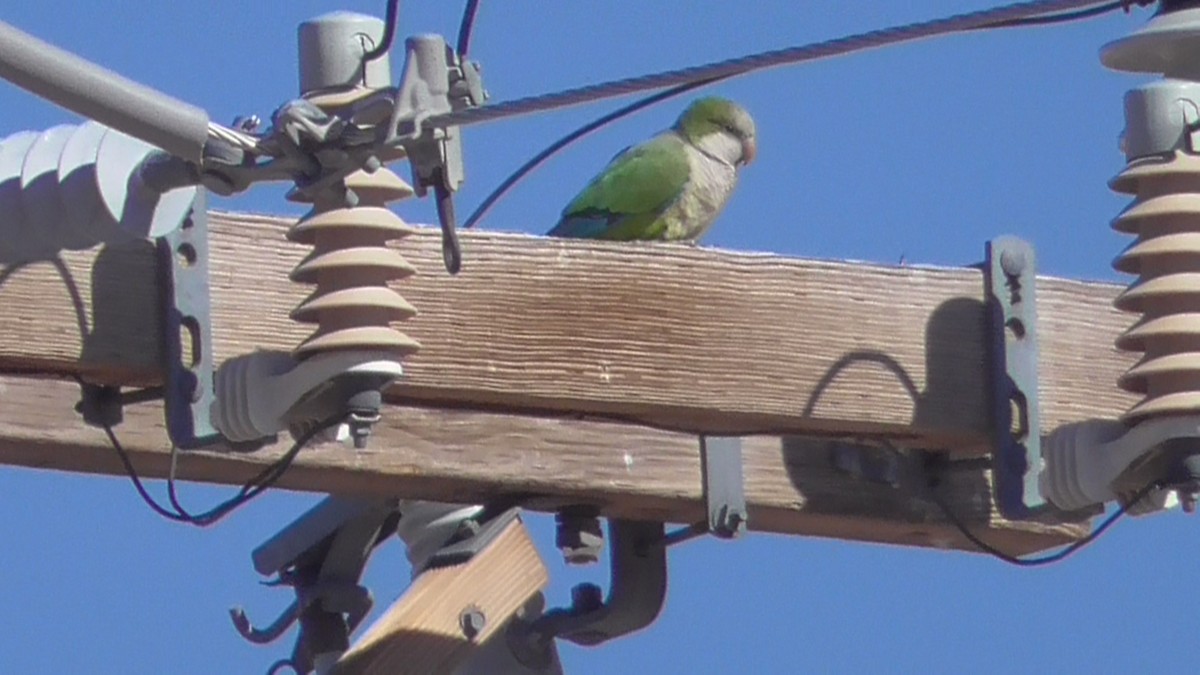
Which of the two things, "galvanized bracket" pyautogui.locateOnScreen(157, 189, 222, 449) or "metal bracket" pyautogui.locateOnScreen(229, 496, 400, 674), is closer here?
"galvanized bracket" pyautogui.locateOnScreen(157, 189, 222, 449)

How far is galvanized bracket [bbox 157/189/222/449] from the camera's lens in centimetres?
404

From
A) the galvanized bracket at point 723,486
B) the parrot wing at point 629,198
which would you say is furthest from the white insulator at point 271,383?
the parrot wing at point 629,198

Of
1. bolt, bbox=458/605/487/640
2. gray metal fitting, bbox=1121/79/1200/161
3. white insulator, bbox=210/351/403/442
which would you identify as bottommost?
bolt, bbox=458/605/487/640

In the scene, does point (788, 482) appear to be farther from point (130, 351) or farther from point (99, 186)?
point (99, 186)

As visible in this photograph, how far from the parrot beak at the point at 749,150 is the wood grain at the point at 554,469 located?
4736mm

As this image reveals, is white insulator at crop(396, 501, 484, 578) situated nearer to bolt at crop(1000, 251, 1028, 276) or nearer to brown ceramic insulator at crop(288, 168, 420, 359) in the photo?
brown ceramic insulator at crop(288, 168, 420, 359)

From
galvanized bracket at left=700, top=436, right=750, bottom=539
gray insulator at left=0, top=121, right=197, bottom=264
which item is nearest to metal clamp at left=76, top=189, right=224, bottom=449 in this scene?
gray insulator at left=0, top=121, right=197, bottom=264

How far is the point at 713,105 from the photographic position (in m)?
9.69

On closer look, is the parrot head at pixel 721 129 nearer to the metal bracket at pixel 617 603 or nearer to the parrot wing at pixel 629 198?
the parrot wing at pixel 629 198

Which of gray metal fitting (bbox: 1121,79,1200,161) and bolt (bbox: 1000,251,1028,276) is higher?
gray metal fitting (bbox: 1121,79,1200,161)

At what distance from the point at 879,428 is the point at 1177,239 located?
55 cm

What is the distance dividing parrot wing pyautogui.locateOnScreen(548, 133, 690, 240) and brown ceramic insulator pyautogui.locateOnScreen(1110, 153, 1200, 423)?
3266 mm

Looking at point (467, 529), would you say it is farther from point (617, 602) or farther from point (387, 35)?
point (387, 35)

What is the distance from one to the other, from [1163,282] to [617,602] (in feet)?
3.20
